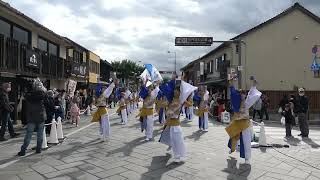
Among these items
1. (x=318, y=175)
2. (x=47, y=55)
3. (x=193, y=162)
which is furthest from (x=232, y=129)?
(x=47, y=55)

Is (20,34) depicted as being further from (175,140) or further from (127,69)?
(127,69)

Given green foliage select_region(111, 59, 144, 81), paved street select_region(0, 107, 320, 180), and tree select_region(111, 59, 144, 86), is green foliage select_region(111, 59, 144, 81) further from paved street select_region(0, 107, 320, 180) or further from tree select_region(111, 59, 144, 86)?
paved street select_region(0, 107, 320, 180)

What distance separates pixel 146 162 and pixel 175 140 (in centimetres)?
83

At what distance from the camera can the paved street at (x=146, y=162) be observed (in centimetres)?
785

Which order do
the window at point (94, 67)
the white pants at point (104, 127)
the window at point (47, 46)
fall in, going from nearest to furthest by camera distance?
the white pants at point (104, 127)
the window at point (47, 46)
the window at point (94, 67)

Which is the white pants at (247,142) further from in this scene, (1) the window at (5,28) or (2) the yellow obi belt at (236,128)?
(1) the window at (5,28)

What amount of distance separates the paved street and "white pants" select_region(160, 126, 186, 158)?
0.85ft

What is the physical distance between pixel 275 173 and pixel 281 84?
A: 79.3 feet

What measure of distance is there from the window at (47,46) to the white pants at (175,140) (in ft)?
51.5

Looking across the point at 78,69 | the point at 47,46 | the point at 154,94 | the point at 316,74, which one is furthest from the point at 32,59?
the point at 316,74

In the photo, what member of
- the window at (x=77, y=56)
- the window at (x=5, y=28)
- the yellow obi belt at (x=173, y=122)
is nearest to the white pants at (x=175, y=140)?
the yellow obi belt at (x=173, y=122)

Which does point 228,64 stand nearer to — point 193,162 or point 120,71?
point 193,162

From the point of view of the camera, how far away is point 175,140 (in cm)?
928

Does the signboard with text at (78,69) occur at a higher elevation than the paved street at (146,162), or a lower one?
higher
